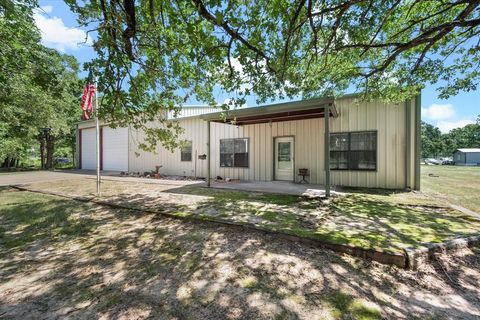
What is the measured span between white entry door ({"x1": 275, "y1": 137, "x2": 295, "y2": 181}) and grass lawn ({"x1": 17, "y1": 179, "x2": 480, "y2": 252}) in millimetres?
3024

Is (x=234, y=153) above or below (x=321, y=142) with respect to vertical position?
below

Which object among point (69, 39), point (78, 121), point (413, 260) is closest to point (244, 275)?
point (413, 260)

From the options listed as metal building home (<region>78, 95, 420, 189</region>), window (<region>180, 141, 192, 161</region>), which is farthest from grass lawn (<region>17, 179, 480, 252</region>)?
window (<region>180, 141, 192, 161</region>)

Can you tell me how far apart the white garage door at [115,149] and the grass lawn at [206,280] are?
13.1m

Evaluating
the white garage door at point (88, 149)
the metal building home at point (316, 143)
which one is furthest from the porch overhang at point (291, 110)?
the white garage door at point (88, 149)

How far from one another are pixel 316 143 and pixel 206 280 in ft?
25.9

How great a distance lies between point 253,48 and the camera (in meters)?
4.22

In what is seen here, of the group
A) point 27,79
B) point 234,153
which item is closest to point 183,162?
point 234,153

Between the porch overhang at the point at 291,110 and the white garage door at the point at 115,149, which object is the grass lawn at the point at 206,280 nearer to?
the porch overhang at the point at 291,110

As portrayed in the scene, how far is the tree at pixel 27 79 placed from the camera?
16.7 feet

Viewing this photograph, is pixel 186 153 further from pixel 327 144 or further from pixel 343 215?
pixel 343 215

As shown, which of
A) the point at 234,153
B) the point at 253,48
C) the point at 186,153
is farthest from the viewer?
the point at 186,153

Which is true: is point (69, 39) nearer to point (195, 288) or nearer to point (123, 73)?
point (123, 73)

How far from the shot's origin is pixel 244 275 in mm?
2619
